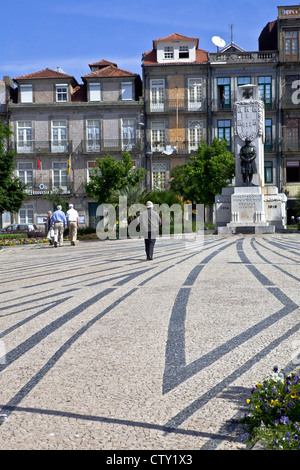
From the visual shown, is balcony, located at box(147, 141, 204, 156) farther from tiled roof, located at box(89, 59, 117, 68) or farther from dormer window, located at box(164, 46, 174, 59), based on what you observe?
tiled roof, located at box(89, 59, 117, 68)

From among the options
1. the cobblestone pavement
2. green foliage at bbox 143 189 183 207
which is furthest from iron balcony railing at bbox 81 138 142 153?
the cobblestone pavement

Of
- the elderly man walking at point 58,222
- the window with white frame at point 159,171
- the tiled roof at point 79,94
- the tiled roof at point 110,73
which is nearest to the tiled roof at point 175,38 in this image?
the tiled roof at point 110,73

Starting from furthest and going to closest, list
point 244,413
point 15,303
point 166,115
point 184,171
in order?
point 166,115, point 184,171, point 15,303, point 244,413

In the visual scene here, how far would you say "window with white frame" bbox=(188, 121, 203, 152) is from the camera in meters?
48.1

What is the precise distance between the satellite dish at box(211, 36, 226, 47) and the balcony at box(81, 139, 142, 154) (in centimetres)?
1105

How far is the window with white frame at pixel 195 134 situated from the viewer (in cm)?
4812

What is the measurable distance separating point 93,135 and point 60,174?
457 cm

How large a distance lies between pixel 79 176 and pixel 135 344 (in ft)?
146

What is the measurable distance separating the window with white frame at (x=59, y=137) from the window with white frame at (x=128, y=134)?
525 centimetres

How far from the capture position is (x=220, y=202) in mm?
27672

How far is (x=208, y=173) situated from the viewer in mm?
41312

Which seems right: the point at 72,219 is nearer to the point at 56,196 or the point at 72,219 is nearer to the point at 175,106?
the point at 56,196
